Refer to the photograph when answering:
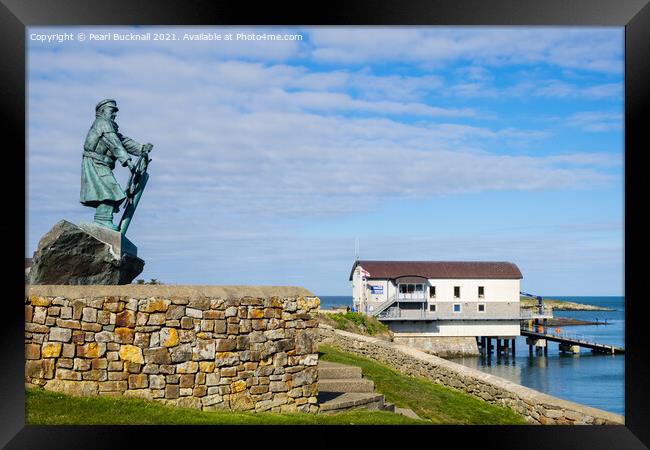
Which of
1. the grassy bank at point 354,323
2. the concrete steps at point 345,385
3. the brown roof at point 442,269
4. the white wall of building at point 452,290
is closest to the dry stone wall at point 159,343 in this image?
the concrete steps at point 345,385

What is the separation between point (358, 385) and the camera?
1180 cm

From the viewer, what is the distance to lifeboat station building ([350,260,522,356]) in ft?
142

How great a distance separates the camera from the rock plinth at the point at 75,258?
31.5ft

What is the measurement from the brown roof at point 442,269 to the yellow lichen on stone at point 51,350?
34.8 m

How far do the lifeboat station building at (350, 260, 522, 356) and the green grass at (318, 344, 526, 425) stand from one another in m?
27.8

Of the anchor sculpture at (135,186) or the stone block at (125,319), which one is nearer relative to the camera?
the stone block at (125,319)

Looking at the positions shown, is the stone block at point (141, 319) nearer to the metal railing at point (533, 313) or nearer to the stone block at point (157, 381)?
the stone block at point (157, 381)

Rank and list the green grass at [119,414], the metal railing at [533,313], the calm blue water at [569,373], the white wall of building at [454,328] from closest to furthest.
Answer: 1. the green grass at [119,414]
2. the calm blue water at [569,373]
3. the white wall of building at [454,328]
4. the metal railing at [533,313]

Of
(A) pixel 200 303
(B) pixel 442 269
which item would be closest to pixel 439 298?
Result: (B) pixel 442 269

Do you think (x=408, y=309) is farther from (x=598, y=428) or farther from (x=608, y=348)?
(x=598, y=428)

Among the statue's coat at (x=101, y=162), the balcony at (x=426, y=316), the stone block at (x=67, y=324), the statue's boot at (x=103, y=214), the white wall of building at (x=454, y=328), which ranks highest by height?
the statue's coat at (x=101, y=162)

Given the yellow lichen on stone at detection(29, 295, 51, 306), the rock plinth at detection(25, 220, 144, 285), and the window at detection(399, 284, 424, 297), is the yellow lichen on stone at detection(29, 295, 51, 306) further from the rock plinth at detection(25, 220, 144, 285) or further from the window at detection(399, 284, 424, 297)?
the window at detection(399, 284, 424, 297)

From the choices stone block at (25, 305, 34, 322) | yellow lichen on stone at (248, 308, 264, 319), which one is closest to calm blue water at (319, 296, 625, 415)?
yellow lichen on stone at (248, 308, 264, 319)

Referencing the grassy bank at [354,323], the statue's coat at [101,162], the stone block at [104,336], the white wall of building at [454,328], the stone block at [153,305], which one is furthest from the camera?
the white wall of building at [454,328]
